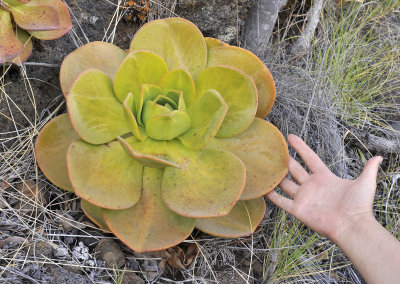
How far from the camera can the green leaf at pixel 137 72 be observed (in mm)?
1338

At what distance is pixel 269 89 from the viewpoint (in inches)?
56.9

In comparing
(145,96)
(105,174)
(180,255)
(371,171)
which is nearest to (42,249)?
(105,174)

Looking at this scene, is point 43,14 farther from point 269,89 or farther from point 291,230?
point 291,230

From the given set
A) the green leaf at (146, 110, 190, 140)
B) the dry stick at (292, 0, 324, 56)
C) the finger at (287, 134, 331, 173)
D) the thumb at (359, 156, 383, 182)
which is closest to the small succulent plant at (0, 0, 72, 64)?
the green leaf at (146, 110, 190, 140)

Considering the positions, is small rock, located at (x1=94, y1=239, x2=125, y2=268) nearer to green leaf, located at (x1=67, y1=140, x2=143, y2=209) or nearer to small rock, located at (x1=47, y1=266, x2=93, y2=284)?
small rock, located at (x1=47, y1=266, x2=93, y2=284)

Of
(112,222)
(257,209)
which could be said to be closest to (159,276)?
(112,222)

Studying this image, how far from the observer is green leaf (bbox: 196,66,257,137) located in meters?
1.36

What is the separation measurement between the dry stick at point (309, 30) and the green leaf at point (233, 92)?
3.31ft

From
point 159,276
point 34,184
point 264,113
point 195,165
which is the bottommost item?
point 159,276

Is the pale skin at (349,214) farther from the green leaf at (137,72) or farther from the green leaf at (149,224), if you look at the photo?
the green leaf at (137,72)

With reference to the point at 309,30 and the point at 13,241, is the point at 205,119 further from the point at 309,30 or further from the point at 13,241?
the point at 309,30

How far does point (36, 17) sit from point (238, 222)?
1.05 metres

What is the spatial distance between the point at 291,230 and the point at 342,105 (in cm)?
88

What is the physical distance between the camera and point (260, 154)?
55.9 inches
